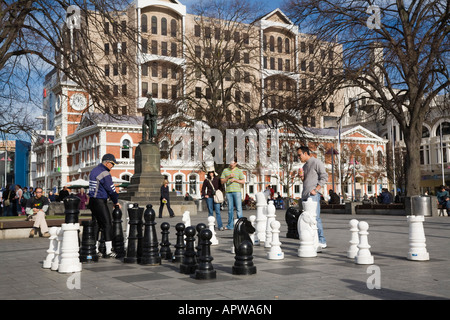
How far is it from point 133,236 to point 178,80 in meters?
25.8

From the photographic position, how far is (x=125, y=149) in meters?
58.4

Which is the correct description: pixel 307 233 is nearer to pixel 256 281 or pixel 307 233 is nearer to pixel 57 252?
pixel 256 281

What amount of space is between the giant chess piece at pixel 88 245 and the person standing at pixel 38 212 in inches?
243

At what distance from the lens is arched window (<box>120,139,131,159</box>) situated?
57.8 meters

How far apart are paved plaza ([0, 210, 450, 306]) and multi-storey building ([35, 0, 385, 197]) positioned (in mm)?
7450

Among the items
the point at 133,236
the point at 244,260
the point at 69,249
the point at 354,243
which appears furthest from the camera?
the point at 133,236

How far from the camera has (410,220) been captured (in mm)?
7523

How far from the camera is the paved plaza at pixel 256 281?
5.01m

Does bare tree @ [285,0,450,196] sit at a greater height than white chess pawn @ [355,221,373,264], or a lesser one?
greater

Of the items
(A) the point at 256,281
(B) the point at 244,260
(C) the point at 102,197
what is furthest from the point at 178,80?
(A) the point at 256,281

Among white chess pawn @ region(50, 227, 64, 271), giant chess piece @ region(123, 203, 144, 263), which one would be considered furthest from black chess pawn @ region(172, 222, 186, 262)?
white chess pawn @ region(50, 227, 64, 271)

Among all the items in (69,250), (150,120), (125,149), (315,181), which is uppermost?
(125,149)

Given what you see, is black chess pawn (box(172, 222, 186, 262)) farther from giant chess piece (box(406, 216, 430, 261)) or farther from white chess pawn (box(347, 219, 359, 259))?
giant chess piece (box(406, 216, 430, 261))

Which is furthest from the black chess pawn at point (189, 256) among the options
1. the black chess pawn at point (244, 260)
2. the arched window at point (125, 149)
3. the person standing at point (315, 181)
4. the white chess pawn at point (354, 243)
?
the arched window at point (125, 149)
